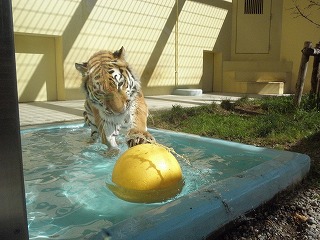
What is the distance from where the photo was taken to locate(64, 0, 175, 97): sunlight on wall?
845cm

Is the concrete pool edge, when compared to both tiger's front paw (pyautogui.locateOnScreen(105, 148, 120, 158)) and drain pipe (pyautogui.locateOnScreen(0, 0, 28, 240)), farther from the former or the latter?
tiger's front paw (pyautogui.locateOnScreen(105, 148, 120, 158))

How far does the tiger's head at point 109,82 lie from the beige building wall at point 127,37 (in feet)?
16.9

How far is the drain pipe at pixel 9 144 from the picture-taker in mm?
651

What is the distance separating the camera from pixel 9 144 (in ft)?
2.23

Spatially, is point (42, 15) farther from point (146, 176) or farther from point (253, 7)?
point (253, 7)

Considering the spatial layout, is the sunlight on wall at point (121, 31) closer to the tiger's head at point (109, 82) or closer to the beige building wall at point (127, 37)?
the beige building wall at point (127, 37)

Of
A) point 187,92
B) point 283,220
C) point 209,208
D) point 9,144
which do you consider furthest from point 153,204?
point 187,92

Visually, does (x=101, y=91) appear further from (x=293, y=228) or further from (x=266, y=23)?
(x=266, y=23)

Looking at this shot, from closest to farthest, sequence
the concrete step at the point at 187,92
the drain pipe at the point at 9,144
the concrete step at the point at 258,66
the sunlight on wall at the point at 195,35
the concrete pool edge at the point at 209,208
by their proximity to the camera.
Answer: the drain pipe at the point at 9,144 < the concrete pool edge at the point at 209,208 < the concrete step at the point at 187,92 < the sunlight on wall at the point at 195,35 < the concrete step at the point at 258,66

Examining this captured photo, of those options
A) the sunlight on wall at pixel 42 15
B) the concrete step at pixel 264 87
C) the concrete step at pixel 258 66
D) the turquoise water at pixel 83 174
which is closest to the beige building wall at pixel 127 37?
the sunlight on wall at pixel 42 15

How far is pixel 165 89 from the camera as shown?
10.9 m

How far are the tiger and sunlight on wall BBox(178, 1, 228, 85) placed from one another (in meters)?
8.31

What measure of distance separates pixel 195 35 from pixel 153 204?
33.4ft

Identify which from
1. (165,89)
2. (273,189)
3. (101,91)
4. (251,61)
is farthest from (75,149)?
(251,61)
